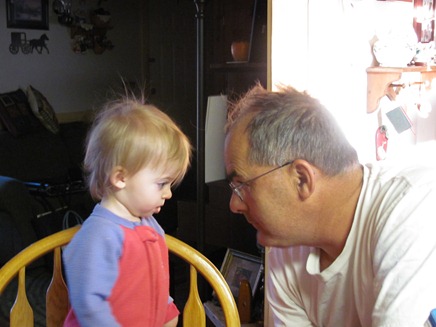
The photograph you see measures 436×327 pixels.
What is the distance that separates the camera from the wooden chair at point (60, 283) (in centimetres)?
118

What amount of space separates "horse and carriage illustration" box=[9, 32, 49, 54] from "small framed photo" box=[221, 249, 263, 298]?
3340mm

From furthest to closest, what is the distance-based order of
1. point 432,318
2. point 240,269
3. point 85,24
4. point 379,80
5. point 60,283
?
point 85,24, point 240,269, point 379,80, point 60,283, point 432,318

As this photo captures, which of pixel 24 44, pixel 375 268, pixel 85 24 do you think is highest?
pixel 85 24

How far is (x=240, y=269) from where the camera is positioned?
2.46 meters

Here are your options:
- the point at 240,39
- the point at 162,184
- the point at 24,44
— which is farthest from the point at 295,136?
the point at 24,44

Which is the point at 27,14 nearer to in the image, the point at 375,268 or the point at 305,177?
the point at 305,177

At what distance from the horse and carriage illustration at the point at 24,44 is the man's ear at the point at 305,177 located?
448 cm

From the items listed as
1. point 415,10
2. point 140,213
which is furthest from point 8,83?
point 140,213

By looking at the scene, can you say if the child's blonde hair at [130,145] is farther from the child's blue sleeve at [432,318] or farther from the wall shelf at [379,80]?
the wall shelf at [379,80]

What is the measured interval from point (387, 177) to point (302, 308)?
374 mm

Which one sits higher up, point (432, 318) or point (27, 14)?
point (27, 14)

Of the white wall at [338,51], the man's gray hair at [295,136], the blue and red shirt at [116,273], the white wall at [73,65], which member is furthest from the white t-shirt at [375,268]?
the white wall at [73,65]

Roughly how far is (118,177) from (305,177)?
42 cm

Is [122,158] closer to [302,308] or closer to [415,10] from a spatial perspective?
[302,308]
